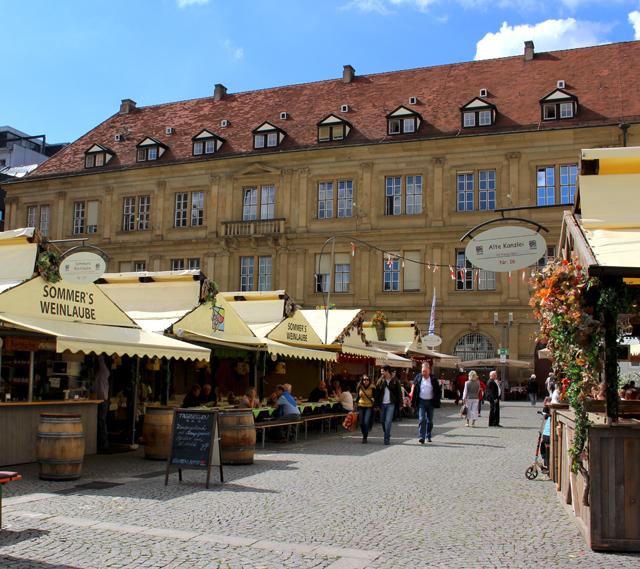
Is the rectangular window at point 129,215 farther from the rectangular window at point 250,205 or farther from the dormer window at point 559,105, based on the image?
the dormer window at point 559,105

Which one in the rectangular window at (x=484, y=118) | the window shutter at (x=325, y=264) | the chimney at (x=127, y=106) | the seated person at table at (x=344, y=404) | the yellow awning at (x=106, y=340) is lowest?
the seated person at table at (x=344, y=404)

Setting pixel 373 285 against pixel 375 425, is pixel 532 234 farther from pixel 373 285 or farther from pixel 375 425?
pixel 373 285

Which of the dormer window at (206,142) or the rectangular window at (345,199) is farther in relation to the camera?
the dormer window at (206,142)

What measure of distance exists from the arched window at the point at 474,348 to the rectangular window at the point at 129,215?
868 inches

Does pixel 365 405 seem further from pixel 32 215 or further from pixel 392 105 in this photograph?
pixel 32 215

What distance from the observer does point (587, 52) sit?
42.0m

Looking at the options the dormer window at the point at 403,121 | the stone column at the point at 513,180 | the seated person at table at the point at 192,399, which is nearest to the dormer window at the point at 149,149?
the dormer window at the point at 403,121

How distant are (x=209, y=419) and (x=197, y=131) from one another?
132 ft

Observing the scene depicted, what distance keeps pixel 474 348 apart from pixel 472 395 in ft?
61.1

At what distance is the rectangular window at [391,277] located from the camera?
4009 cm

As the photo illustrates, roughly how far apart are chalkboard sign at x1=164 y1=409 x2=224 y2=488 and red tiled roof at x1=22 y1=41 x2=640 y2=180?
3253cm

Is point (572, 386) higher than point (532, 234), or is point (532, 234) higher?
point (532, 234)

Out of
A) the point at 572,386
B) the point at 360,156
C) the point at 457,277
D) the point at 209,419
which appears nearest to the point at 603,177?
the point at 572,386

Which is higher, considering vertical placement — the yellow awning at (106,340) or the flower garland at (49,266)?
the flower garland at (49,266)
